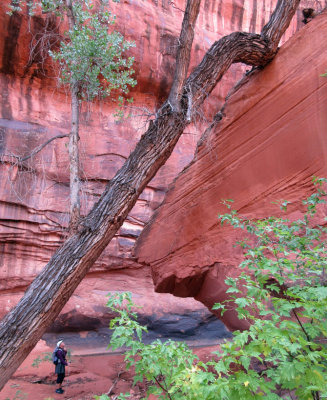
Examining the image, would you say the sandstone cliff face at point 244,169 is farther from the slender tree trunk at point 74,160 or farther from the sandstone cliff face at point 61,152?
the sandstone cliff face at point 61,152

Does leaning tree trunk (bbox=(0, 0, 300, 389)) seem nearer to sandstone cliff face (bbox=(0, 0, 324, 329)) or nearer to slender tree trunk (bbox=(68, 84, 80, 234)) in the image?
slender tree trunk (bbox=(68, 84, 80, 234))

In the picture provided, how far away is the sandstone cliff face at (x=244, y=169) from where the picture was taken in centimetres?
447

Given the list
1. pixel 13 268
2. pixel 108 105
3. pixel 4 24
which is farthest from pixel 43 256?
pixel 4 24

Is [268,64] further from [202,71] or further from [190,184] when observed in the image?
[190,184]

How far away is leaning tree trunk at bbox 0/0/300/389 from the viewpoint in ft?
11.2

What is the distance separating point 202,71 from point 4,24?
26.3ft

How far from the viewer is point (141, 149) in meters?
4.23

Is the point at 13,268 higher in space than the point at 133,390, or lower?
higher

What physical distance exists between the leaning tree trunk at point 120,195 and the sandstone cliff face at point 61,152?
550cm

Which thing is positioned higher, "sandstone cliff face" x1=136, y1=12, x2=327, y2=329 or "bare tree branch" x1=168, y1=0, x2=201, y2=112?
"bare tree branch" x1=168, y1=0, x2=201, y2=112

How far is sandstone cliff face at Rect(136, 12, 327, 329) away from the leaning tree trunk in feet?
1.80

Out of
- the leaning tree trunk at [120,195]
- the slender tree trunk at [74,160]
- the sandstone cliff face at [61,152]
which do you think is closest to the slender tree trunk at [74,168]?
the slender tree trunk at [74,160]

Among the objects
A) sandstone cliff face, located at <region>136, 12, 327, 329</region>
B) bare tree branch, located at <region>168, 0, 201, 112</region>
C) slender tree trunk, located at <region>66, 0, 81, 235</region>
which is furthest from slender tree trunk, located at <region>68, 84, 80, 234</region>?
bare tree branch, located at <region>168, 0, 201, 112</region>

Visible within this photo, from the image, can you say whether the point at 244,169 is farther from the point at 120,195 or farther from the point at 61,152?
the point at 61,152
